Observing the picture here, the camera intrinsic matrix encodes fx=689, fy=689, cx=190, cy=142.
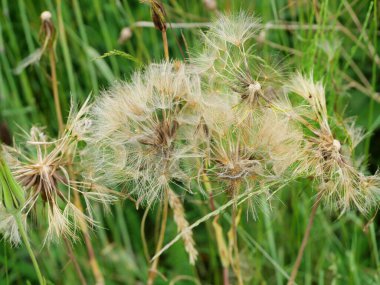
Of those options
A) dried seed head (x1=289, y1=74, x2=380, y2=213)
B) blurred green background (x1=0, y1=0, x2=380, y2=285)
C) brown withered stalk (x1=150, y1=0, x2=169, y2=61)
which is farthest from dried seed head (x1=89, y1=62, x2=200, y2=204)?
blurred green background (x1=0, y1=0, x2=380, y2=285)

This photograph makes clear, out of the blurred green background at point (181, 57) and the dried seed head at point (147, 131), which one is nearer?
the dried seed head at point (147, 131)

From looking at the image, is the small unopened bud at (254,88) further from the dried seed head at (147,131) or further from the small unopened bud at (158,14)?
the small unopened bud at (158,14)

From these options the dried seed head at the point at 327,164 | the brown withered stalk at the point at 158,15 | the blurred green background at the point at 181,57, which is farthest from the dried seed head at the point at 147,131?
the blurred green background at the point at 181,57

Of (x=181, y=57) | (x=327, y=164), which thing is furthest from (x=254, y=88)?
(x=181, y=57)

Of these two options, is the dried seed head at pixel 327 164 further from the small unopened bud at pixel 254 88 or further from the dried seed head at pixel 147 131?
the dried seed head at pixel 147 131

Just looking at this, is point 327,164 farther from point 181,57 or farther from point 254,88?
point 181,57

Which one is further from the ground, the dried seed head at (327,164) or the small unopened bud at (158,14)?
the small unopened bud at (158,14)

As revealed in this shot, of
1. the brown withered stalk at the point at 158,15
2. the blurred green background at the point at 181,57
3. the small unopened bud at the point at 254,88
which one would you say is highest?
the brown withered stalk at the point at 158,15

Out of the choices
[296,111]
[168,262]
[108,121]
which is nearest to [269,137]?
[296,111]
